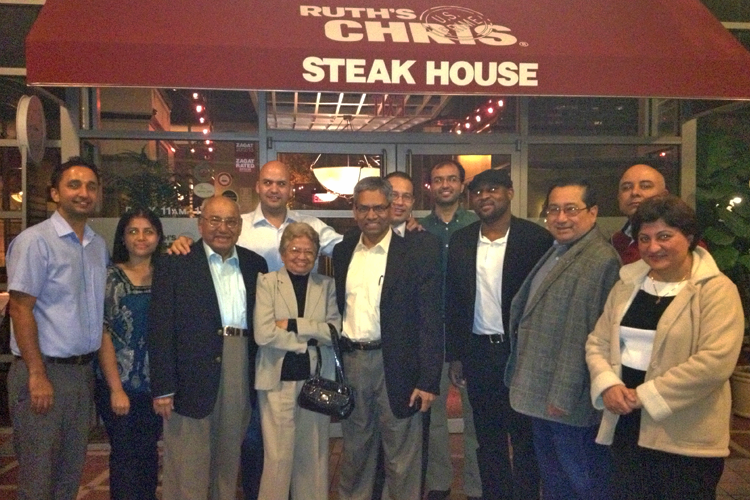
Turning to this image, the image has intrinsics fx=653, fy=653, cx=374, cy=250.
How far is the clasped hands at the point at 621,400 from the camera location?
2777 millimetres

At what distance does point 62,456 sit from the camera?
340cm

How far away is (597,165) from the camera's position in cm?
642

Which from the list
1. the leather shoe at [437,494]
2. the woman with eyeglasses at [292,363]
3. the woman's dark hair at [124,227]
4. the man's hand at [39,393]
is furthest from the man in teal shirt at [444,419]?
the man's hand at [39,393]

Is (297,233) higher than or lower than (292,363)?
higher

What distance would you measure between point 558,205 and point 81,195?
2502mm

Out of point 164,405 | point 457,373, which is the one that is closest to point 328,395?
point 164,405

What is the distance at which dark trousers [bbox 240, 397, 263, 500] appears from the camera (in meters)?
3.87

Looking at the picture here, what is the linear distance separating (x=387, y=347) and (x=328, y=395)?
41cm

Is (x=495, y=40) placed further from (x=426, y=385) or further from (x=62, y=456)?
(x=62, y=456)

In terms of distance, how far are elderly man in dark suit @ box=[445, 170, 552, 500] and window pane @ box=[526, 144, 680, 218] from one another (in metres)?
2.50

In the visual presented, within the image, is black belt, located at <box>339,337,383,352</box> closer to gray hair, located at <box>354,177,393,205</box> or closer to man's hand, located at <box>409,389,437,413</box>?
man's hand, located at <box>409,389,437,413</box>

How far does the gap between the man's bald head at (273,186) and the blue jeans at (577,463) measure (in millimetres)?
2100

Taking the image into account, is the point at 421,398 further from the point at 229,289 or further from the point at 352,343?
the point at 229,289

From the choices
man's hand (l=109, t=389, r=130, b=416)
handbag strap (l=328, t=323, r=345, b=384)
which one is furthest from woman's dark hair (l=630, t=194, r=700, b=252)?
man's hand (l=109, t=389, r=130, b=416)
